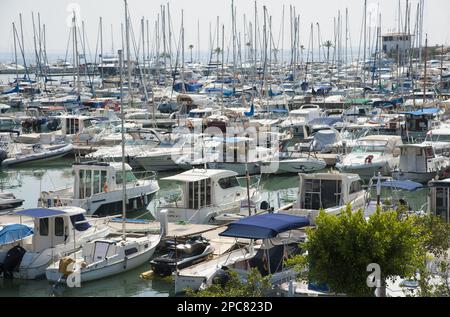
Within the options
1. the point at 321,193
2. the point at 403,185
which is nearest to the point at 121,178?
the point at 321,193

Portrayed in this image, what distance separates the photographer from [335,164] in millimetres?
35969

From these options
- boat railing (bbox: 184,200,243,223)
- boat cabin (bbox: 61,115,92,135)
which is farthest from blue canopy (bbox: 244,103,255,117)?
boat railing (bbox: 184,200,243,223)

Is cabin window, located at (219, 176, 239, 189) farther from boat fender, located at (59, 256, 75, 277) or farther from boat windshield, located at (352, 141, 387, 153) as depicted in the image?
boat windshield, located at (352, 141, 387, 153)

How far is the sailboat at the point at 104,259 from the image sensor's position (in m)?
19.8

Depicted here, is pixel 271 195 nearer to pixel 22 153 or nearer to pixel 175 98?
pixel 22 153

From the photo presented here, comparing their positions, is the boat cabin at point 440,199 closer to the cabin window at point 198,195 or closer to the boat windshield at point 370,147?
the cabin window at point 198,195

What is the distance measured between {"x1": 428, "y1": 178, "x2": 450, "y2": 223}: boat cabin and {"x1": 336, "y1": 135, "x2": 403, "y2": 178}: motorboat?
1072cm

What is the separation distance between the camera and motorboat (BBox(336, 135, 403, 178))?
1321 inches

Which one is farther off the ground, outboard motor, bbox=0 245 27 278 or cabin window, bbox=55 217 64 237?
cabin window, bbox=55 217 64 237

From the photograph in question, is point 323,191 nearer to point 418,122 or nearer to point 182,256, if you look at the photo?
point 182,256

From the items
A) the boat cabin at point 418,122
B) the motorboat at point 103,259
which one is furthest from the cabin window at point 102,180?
the boat cabin at point 418,122

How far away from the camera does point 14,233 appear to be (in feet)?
70.8

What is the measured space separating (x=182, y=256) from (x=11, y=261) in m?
4.09
